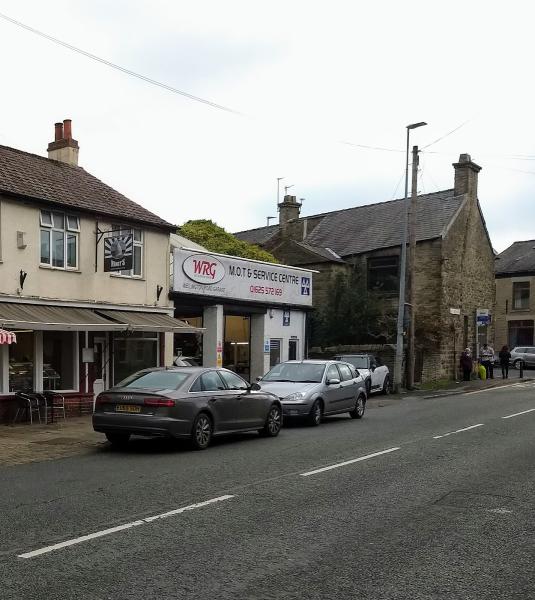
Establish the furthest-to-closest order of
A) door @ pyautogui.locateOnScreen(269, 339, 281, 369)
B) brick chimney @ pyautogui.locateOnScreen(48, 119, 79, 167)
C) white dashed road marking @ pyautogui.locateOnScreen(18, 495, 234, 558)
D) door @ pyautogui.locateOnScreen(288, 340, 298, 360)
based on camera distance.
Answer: door @ pyautogui.locateOnScreen(288, 340, 298, 360)
door @ pyautogui.locateOnScreen(269, 339, 281, 369)
brick chimney @ pyautogui.locateOnScreen(48, 119, 79, 167)
white dashed road marking @ pyautogui.locateOnScreen(18, 495, 234, 558)

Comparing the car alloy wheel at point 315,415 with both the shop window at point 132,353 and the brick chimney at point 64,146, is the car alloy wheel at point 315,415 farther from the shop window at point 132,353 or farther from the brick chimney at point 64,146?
the brick chimney at point 64,146

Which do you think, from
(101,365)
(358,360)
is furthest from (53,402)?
(358,360)

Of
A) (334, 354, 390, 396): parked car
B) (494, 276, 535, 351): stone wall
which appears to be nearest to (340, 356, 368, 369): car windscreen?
(334, 354, 390, 396): parked car

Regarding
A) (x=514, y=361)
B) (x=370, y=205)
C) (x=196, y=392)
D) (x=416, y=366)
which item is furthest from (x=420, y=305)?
(x=196, y=392)

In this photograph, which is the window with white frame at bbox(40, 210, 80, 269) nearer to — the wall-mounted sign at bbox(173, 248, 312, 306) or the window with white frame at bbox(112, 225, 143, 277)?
the window with white frame at bbox(112, 225, 143, 277)

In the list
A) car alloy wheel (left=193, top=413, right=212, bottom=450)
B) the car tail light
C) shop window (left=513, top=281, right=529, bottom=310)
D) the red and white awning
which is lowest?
car alloy wheel (left=193, top=413, right=212, bottom=450)

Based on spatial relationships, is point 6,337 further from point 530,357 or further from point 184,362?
point 530,357

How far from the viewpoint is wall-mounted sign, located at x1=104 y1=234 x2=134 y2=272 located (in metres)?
18.8

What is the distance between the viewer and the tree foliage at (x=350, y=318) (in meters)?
32.9

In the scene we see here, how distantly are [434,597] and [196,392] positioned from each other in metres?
8.29

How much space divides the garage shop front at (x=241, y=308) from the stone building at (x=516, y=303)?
29835 mm

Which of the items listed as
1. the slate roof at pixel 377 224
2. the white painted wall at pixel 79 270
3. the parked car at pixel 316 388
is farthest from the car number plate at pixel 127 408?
the slate roof at pixel 377 224

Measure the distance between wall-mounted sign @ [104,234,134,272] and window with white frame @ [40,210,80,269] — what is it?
0.80 m

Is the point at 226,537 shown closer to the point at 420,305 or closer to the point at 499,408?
the point at 499,408
